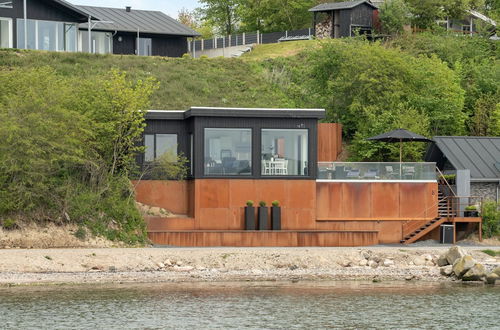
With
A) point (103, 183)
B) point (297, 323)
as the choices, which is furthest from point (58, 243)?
point (297, 323)

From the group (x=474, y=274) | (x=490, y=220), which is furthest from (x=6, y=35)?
(x=474, y=274)

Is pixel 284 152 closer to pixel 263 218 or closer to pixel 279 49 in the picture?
pixel 263 218

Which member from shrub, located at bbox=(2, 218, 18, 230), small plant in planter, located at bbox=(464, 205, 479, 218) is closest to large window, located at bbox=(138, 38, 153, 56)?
small plant in planter, located at bbox=(464, 205, 479, 218)

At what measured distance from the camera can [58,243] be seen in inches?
1540

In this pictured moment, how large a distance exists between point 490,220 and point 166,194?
14142mm

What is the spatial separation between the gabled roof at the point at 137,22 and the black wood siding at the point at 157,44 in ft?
2.09

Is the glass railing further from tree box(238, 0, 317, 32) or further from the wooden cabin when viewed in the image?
tree box(238, 0, 317, 32)

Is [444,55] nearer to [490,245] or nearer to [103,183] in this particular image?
[490,245]

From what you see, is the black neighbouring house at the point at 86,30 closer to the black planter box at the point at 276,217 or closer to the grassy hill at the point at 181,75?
the grassy hill at the point at 181,75

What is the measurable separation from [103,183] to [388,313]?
14.4 meters

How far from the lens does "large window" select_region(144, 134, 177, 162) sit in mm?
44344

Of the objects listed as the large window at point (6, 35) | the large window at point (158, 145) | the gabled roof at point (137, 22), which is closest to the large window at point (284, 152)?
the large window at point (158, 145)

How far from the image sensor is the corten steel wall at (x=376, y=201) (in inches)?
1763

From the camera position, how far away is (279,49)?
3236 inches
